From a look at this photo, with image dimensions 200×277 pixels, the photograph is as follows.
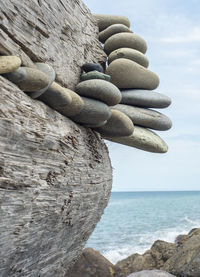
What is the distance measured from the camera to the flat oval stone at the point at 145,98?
4.66 meters

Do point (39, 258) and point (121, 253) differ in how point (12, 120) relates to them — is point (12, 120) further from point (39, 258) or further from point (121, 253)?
point (121, 253)

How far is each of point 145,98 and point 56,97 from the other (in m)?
2.07

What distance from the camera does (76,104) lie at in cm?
329

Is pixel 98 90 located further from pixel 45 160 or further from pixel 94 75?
pixel 45 160

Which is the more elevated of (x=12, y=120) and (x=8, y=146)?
(x=12, y=120)

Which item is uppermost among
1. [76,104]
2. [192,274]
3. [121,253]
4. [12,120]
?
[76,104]

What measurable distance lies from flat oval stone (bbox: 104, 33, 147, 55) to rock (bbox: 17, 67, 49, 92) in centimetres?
242

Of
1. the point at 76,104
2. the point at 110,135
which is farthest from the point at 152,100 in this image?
the point at 76,104

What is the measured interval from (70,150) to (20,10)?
4.80 feet

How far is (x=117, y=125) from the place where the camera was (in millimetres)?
3887

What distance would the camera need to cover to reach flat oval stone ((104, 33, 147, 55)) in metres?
4.85

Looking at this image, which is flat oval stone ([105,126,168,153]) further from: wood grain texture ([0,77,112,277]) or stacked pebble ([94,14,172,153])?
wood grain texture ([0,77,112,277])

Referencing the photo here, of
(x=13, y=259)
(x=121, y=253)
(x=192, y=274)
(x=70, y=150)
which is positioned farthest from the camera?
(x=121, y=253)

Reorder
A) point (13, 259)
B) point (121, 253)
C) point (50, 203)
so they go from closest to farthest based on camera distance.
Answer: point (13, 259) < point (50, 203) < point (121, 253)
